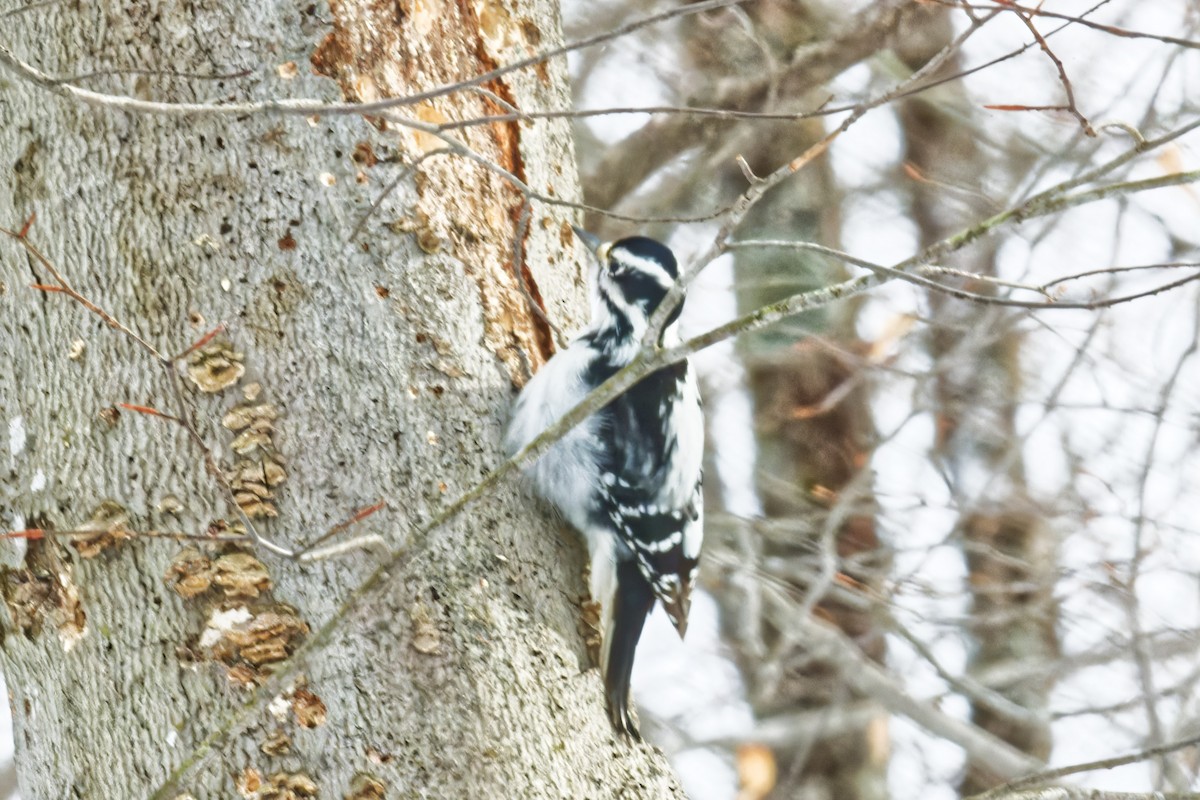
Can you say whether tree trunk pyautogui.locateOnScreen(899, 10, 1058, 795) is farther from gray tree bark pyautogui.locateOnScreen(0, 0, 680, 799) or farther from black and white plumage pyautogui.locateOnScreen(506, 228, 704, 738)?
gray tree bark pyautogui.locateOnScreen(0, 0, 680, 799)

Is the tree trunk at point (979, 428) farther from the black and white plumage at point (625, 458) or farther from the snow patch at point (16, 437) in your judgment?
the snow patch at point (16, 437)

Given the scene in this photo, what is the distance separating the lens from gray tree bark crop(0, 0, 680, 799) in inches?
89.8

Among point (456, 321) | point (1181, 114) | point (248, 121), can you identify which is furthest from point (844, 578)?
point (248, 121)

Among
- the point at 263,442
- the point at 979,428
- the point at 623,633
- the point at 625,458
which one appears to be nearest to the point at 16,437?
the point at 263,442

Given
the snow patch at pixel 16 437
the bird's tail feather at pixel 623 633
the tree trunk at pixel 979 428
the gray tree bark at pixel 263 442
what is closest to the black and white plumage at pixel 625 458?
the bird's tail feather at pixel 623 633

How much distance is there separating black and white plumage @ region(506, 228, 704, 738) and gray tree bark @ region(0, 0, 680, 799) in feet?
0.49

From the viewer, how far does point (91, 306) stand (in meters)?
2.26

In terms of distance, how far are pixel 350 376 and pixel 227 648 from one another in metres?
0.54

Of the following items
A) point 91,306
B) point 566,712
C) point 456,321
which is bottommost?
point 566,712

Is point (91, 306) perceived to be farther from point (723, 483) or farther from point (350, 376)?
point (723, 483)

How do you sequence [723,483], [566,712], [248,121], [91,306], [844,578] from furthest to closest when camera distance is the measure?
[723,483] → [844,578] → [248,121] → [566,712] → [91,306]

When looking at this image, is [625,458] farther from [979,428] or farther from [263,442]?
[979,428]

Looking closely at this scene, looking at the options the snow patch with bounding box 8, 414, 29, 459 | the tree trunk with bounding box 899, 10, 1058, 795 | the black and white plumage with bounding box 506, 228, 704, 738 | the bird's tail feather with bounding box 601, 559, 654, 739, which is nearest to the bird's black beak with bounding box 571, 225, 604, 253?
the black and white plumage with bounding box 506, 228, 704, 738

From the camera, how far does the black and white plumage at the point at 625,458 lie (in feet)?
9.48
